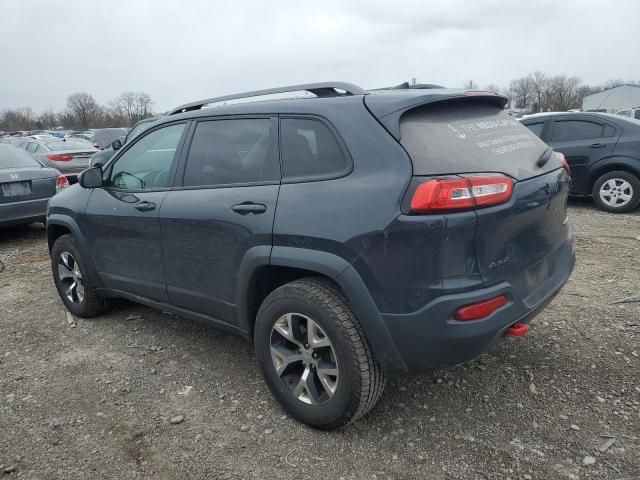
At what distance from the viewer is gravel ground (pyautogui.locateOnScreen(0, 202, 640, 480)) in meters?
2.44

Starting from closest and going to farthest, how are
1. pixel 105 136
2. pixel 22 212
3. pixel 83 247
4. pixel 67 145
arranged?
pixel 83 247 → pixel 22 212 → pixel 67 145 → pixel 105 136

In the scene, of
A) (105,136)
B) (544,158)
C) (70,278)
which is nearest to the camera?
(544,158)

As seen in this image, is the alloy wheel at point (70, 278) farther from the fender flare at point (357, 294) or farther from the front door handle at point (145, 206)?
the fender flare at point (357, 294)

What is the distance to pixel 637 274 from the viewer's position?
4605 mm

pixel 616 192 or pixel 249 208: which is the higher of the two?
pixel 249 208

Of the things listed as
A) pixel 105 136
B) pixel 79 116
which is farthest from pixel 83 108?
pixel 105 136

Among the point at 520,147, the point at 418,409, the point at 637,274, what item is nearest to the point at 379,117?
the point at 520,147

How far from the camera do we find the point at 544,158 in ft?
8.95

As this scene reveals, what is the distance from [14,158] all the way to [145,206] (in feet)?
17.3

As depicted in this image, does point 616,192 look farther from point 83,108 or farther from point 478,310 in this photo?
point 83,108

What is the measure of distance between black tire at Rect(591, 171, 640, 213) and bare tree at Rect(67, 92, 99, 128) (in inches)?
2966

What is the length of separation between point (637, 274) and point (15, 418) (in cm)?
504

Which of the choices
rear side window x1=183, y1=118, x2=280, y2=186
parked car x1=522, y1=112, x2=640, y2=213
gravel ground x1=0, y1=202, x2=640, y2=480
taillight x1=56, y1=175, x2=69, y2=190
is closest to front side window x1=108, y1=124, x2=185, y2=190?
rear side window x1=183, y1=118, x2=280, y2=186

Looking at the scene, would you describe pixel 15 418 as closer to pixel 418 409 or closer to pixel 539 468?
pixel 418 409
